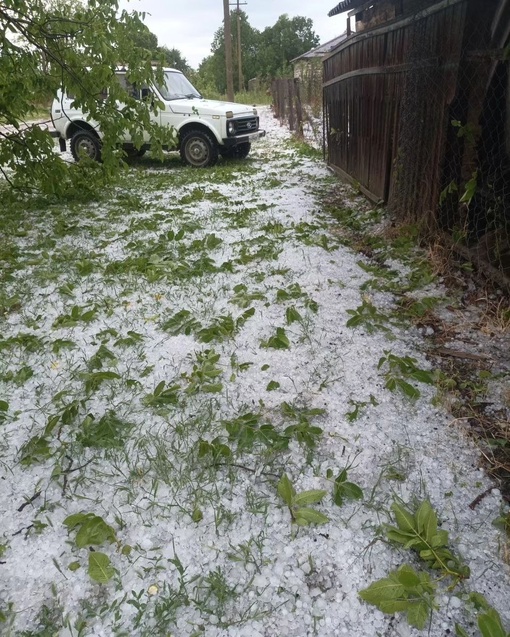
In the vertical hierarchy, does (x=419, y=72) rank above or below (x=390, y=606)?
above

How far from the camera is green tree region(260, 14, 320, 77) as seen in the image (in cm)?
4919

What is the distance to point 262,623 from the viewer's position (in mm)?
1433

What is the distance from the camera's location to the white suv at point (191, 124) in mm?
9109

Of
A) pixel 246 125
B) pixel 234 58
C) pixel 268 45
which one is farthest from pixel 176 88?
pixel 268 45

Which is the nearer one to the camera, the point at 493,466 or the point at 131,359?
the point at 493,466

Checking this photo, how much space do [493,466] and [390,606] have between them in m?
0.86

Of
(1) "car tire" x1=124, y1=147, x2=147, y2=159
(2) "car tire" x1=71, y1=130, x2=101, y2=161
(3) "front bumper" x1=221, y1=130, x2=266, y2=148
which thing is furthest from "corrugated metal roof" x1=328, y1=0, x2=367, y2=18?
(2) "car tire" x1=71, y1=130, x2=101, y2=161

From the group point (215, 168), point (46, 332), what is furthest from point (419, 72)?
point (215, 168)

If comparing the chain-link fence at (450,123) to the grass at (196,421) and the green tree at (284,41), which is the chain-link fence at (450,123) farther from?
the green tree at (284,41)

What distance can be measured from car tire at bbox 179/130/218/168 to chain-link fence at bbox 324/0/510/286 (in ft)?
15.7

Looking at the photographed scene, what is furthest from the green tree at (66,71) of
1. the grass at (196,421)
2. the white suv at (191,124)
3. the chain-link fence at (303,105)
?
the chain-link fence at (303,105)

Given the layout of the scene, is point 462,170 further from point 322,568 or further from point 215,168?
point 215,168

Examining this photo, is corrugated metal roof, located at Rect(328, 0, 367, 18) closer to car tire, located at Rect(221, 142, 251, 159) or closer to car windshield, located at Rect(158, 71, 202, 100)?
car tire, located at Rect(221, 142, 251, 159)

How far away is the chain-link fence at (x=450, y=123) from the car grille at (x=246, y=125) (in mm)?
4548
